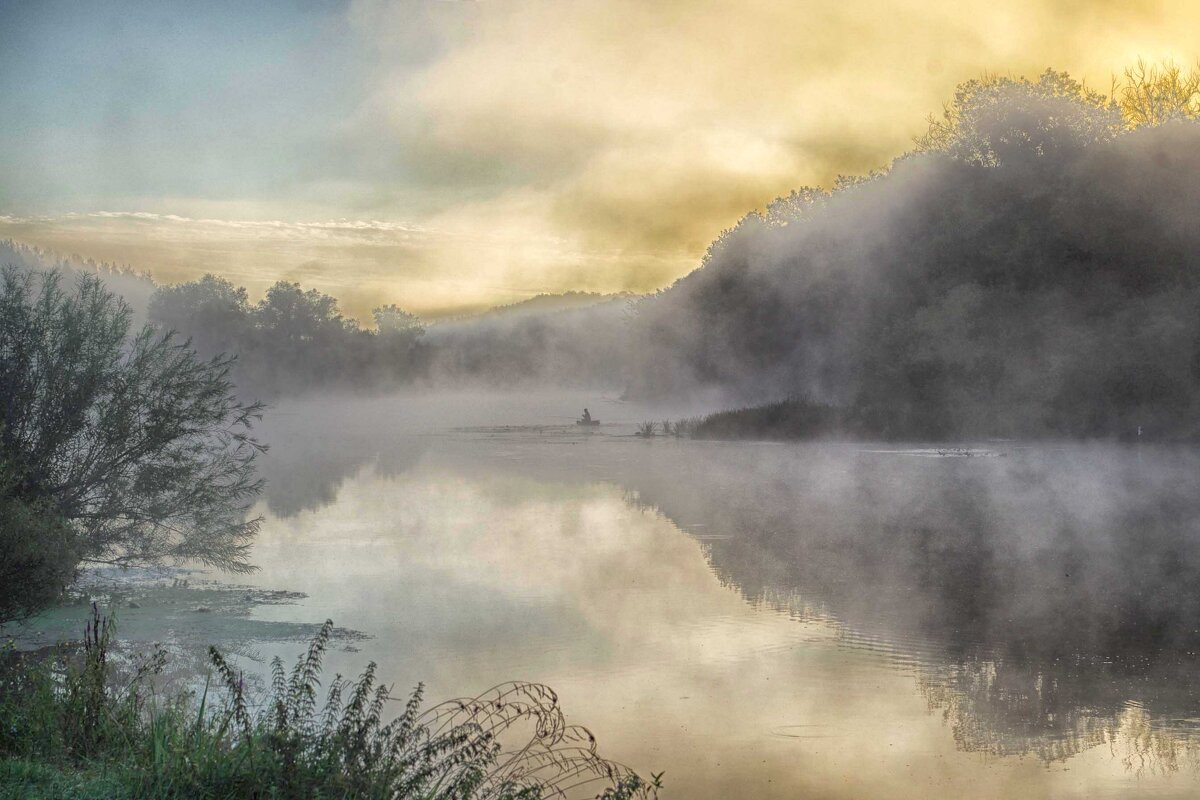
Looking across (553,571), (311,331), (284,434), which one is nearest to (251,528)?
(553,571)

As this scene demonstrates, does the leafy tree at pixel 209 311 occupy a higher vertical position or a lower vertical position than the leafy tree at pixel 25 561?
higher

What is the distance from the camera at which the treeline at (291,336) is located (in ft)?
150

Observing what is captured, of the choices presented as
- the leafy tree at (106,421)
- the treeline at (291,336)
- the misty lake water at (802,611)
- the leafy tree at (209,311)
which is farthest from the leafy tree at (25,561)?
the leafy tree at (209,311)

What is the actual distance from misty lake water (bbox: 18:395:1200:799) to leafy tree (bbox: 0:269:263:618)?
1146mm

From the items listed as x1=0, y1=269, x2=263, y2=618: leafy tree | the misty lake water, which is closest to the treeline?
the misty lake water

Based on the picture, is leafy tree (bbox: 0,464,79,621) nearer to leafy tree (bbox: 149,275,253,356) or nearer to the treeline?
the treeline

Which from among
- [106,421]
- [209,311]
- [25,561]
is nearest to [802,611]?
[25,561]

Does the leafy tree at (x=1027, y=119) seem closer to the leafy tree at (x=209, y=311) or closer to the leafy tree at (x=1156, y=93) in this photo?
the leafy tree at (x=1156, y=93)

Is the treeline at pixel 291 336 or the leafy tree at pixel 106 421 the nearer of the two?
the leafy tree at pixel 106 421

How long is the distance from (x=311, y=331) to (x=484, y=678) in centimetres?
4760

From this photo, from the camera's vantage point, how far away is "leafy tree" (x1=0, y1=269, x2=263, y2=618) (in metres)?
11.4

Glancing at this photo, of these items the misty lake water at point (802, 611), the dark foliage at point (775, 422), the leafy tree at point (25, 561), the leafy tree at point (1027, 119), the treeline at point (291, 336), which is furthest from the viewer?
the treeline at point (291, 336)

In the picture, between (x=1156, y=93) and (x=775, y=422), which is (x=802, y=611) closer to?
(x=775, y=422)

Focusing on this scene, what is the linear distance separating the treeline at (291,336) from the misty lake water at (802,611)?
79.8 ft
